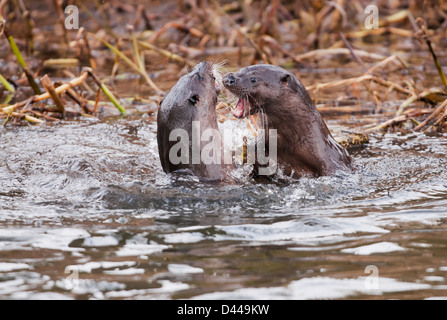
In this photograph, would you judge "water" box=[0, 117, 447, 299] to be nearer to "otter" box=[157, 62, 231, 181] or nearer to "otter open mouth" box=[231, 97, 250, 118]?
"otter" box=[157, 62, 231, 181]

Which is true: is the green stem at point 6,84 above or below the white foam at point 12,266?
above

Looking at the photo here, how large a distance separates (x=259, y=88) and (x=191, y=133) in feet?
1.81

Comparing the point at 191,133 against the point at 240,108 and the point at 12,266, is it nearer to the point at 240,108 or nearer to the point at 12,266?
the point at 240,108

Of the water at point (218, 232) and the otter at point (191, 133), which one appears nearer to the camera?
the water at point (218, 232)

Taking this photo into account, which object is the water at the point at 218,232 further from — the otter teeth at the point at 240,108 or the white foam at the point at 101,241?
the otter teeth at the point at 240,108

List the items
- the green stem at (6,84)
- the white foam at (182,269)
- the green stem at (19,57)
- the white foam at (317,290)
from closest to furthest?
the white foam at (317,290) → the white foam at (182,269) → the green stem at (19,57) → the green stem at (6,84)

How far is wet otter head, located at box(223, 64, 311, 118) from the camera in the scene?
4152 millimetres

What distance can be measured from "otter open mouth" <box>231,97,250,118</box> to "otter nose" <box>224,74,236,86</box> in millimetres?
124

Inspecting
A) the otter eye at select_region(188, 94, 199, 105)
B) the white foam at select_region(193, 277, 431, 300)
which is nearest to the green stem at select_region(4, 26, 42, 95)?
the otter eye at select_region(188, 94, 199, 105)

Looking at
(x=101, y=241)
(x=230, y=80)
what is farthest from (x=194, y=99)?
(x=101, y=241)

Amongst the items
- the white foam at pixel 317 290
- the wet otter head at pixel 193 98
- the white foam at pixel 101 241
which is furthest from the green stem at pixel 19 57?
the white foam at pixel 317 290

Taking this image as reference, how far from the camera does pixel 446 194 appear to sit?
12.3 feet

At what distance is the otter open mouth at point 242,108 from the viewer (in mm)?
4180
